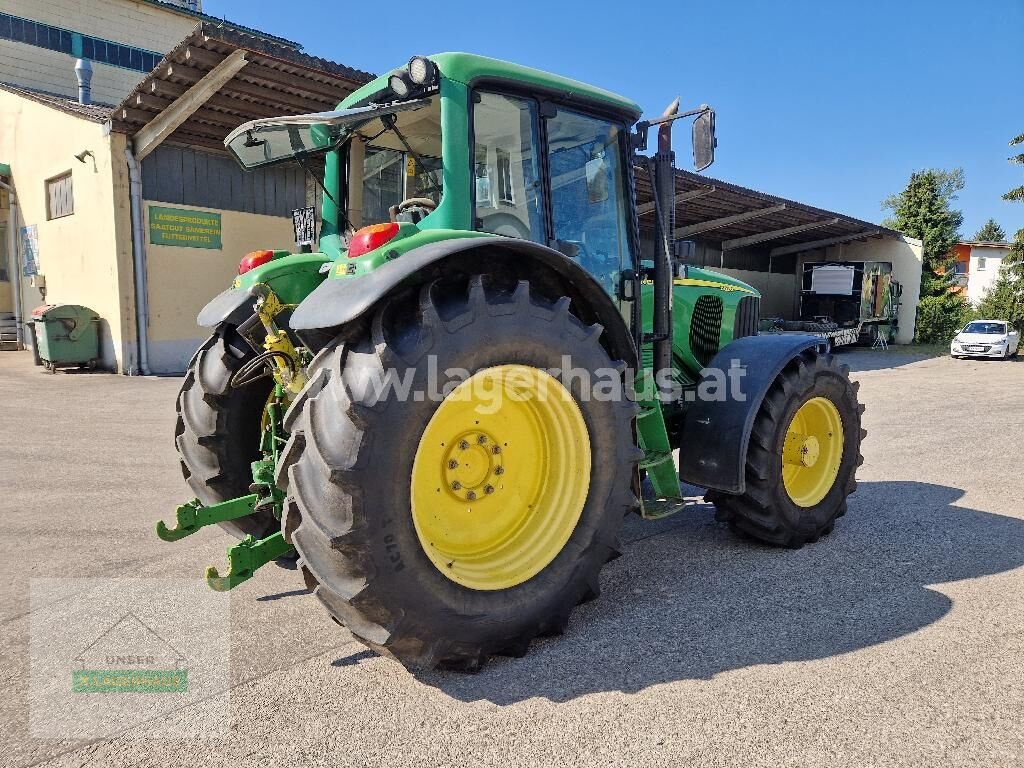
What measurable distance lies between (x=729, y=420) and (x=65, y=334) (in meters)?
12.0

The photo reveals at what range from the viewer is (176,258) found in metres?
12.0

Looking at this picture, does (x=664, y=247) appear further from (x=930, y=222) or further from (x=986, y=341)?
(x=930, y=222)

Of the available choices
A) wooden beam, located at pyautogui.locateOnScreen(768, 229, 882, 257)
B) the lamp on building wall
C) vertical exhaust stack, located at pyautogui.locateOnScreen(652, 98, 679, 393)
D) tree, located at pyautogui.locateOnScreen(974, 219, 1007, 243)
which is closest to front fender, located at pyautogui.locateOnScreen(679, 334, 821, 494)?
vertical exhaust stack, located at pyautogui.locateOnScreen(652, 98, 679, 393)

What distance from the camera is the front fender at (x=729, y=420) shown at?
3.42 metres

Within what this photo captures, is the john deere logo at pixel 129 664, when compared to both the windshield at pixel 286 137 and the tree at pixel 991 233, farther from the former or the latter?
the tree at pixel 991 233

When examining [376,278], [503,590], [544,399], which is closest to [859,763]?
[503,590]

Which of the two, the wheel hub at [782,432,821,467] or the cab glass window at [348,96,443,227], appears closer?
the cab glass window at [348,96,443,227]

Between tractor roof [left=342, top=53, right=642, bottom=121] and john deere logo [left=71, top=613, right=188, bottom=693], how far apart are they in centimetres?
250

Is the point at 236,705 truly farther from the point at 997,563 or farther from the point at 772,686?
the point at 997,563

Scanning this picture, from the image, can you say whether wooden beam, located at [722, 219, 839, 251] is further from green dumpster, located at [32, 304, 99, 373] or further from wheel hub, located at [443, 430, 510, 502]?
wheel hub, located at [443, 430, 510, 502]

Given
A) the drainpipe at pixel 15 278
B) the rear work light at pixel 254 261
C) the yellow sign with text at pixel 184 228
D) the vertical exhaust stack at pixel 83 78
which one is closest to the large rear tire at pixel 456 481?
the rear work light at pixel 254 261

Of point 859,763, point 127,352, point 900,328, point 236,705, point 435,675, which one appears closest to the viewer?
point 859,763

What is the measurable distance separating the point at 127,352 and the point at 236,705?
11.0 metres

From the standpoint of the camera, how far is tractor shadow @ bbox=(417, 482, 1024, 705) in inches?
97.4
